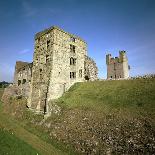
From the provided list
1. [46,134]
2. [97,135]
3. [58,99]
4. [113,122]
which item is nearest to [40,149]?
[46,134]

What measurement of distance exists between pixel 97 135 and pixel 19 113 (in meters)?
21.9

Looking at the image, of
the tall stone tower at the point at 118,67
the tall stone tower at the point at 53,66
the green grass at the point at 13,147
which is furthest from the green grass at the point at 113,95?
the tall stone tower at the point at 118,67

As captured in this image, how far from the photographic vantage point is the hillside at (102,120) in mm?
18312

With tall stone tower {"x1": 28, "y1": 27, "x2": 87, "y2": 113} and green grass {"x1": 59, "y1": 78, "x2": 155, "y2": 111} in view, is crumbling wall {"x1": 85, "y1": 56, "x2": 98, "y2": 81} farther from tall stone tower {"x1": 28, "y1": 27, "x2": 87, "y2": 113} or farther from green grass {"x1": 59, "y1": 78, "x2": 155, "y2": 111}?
green grass {"x1": 59, "y1": 78, "x2": 155, "y2": 111}

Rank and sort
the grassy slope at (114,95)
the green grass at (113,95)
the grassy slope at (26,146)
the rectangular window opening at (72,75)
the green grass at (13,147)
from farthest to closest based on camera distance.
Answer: the rectangular window opening at (72,75)
the green grass at (113,95)
the grassy slope at (114,95)
the grassy slope at (26,146)
the green grass at (13,147)

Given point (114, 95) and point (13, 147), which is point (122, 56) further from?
point (13, 147)

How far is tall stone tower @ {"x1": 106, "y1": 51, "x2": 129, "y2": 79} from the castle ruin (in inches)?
658

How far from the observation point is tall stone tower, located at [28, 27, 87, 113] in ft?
114

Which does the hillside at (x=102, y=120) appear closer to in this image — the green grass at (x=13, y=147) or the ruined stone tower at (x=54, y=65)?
the ruined stone tower at (x=54, y=65)

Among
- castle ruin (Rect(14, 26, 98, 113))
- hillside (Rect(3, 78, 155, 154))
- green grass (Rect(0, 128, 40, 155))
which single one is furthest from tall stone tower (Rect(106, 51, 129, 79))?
green grass (Rect(0, 128, 40, 155))

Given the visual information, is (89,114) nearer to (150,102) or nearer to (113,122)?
(113,122)

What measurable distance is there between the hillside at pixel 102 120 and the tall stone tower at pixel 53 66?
2.67 m

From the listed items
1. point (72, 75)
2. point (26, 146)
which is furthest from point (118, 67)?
point (26, 146)

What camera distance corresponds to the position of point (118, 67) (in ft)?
183
